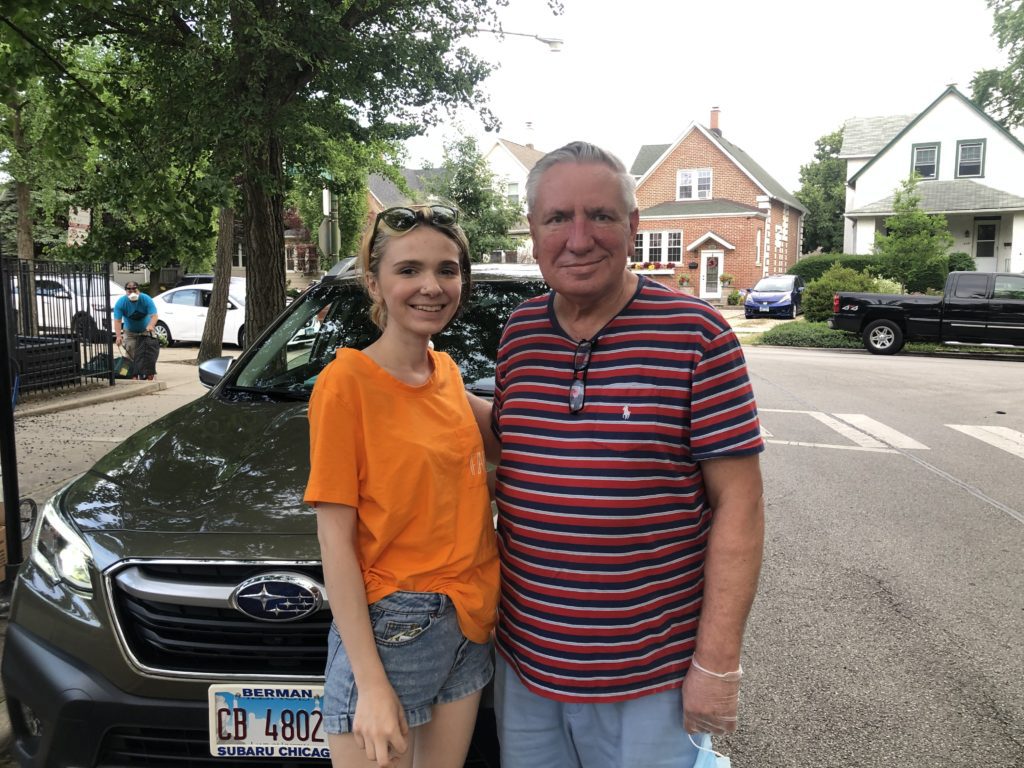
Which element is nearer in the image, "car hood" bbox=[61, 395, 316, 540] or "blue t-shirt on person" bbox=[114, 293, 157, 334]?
"car hood" bbox=[61, 395, 316, 540]

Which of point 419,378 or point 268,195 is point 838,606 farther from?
point 268,195

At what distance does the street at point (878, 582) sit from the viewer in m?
3.15

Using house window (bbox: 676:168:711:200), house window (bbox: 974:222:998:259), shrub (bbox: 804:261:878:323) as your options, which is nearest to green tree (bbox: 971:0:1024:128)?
house window (bbox: 974:222:998:259)

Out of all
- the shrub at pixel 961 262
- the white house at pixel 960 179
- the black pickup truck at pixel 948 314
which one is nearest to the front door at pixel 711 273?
the white house at pixel 960 179

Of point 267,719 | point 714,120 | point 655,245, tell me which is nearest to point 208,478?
point 267,719

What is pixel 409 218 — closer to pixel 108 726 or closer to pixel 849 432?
A: pixel 108 726

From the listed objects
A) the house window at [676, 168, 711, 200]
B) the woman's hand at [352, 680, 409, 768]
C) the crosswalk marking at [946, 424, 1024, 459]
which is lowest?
the crosswalk marking at [946, 424, 1024, 459]

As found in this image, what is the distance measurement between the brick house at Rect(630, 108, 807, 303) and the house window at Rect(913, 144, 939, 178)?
20.4ft

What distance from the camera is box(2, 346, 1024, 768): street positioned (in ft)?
10.3

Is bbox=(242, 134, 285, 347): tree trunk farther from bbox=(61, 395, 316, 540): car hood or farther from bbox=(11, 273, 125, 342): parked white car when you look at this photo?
bbox=(11, 273, 125, 342): parked white car

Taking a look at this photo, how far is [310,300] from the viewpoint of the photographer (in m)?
4.19

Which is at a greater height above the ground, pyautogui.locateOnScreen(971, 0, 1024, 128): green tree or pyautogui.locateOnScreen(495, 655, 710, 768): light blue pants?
pyautogui.locateOnScreen(971, 0, 1024, 128): green tree

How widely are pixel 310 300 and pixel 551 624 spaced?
285 cm

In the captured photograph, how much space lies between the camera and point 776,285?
30.0 meters
